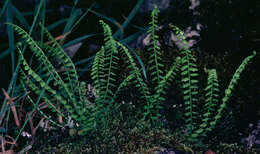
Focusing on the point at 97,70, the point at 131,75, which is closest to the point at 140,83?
the point at 131,75

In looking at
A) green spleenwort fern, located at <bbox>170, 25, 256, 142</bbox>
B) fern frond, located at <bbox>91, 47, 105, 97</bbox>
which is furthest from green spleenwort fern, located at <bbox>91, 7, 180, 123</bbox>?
green spleenwort fern, located at <bbox>170, 25, 256, 142</bbox>

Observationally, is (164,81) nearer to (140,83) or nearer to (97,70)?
(140,83)

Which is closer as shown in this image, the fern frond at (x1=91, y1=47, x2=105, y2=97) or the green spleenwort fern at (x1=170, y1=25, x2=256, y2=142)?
the green spleenwort fern at (x1=170, y1=25, x2=256, y2=142)

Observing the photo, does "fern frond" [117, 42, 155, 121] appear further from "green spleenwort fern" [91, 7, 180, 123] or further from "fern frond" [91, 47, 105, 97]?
"fern frond" [91, 47, 105, 97]

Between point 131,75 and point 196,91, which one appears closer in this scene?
point 131,75

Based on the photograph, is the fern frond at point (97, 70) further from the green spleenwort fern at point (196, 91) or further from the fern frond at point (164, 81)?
the green spleenwort fern at point (196, 91)

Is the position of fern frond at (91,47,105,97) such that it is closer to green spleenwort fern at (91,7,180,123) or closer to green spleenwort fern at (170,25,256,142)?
green spleenwort fern at (91,7,180,123)

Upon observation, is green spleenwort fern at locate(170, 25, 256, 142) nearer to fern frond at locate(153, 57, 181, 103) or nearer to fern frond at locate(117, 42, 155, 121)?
fern frond at locate(153, 57, 181, 103)

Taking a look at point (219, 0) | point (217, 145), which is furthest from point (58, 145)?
point (219, 0)

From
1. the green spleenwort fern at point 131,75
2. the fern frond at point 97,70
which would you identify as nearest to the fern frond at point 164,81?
the green spleenwort fern at point 131,75

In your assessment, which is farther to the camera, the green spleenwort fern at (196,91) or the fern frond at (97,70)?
the fern frond at (97,70)

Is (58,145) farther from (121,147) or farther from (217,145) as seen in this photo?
(217,145)

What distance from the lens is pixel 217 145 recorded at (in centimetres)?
208

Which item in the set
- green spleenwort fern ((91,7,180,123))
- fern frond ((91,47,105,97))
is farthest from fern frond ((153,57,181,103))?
fern frond ((91,47,105,97))
